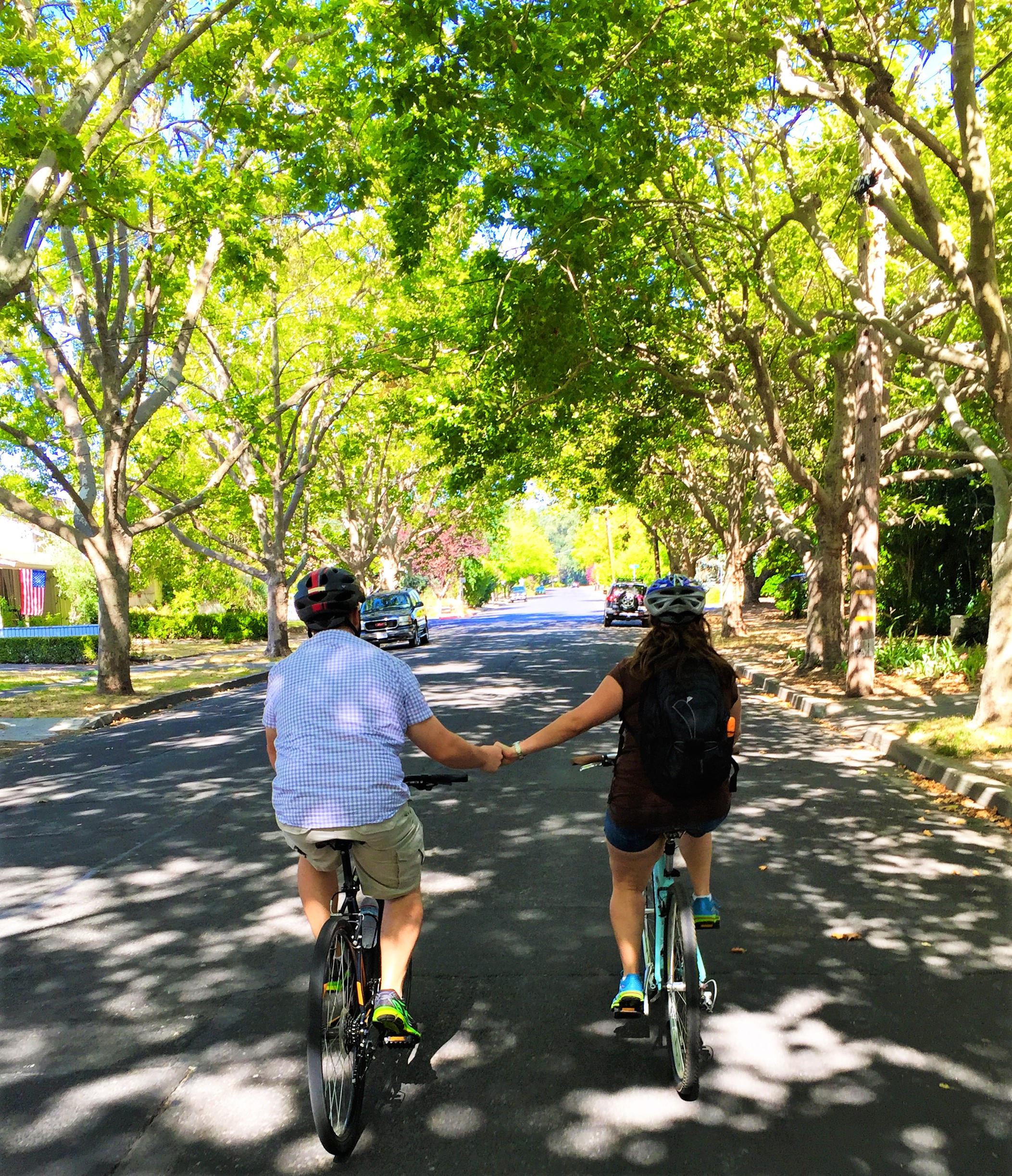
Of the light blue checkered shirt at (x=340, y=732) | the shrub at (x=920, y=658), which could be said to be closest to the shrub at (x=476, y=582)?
the shrub at (x=920, y=658)

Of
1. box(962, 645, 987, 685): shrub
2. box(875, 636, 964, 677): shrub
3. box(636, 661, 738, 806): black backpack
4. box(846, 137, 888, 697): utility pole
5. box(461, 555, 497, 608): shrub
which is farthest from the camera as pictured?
box(461, 555, 497, 608): shrub

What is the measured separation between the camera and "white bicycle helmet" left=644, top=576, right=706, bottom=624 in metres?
3.76

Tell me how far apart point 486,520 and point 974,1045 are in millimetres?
56220

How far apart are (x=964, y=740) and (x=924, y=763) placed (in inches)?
22.6

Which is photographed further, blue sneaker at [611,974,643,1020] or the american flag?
the american flag

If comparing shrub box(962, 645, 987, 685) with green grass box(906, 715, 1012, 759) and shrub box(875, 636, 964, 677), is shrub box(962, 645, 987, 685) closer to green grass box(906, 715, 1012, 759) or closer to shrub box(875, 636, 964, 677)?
shrub box(875, 636, 964, 677)

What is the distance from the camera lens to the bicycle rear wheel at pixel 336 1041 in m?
2.99

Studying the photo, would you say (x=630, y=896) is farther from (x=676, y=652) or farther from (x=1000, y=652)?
(x=1000, y=652)

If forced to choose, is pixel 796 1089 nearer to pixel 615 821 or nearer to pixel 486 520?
pixel 615 821

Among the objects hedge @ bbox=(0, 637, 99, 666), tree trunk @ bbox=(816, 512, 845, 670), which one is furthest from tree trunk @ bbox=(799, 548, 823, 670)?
hedge @ bbox=(0, 637, 99, 666)

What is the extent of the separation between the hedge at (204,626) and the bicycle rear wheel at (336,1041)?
35578 mm

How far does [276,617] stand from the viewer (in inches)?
1109

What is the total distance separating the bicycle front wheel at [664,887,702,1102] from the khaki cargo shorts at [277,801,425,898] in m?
0.95

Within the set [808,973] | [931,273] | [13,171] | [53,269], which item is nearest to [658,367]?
[931,273]
